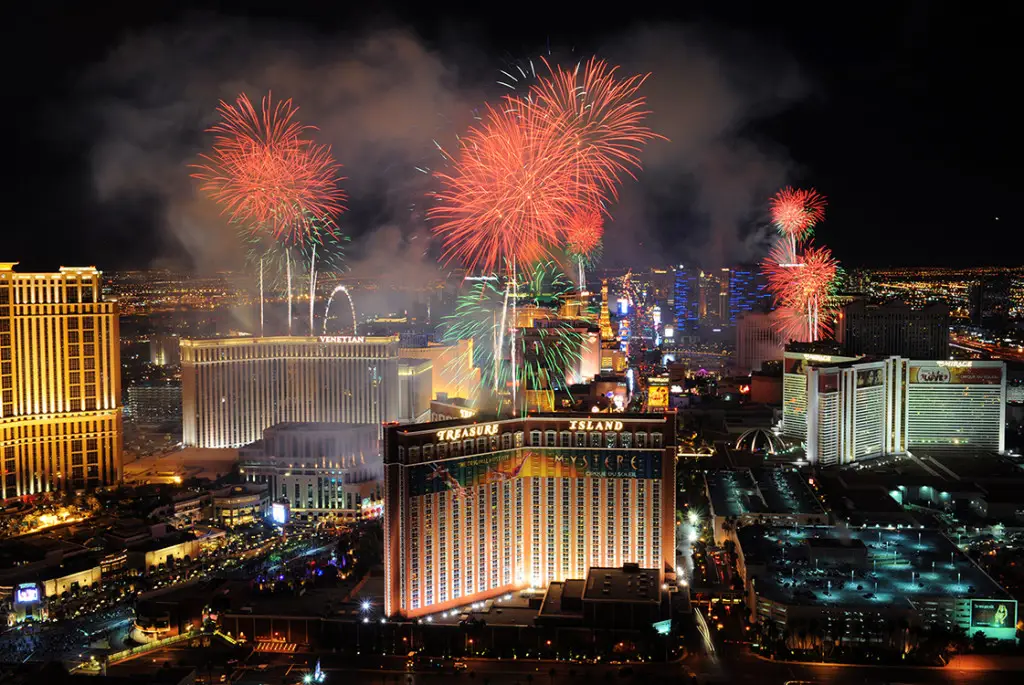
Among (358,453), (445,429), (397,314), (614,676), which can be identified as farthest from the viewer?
(397,314)

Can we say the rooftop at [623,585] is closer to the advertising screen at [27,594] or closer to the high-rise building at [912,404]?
the advertising screen at [27,594]

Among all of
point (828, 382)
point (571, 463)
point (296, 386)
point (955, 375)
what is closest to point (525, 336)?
point (296, 386)

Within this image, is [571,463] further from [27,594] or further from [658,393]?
[658,393]

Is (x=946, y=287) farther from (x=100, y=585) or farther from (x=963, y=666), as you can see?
(x=100, y=585)

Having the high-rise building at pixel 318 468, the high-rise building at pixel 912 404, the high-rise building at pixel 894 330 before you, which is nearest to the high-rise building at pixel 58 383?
the high-rise building at pixel 318 468

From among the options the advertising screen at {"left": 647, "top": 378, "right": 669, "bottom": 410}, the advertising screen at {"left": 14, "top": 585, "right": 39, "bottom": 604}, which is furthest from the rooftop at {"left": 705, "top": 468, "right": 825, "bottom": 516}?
the advertising screen at {"left": 14, "top": 585, "right": 39, "bottom": 604}

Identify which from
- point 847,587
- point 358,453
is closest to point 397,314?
point 358,453
